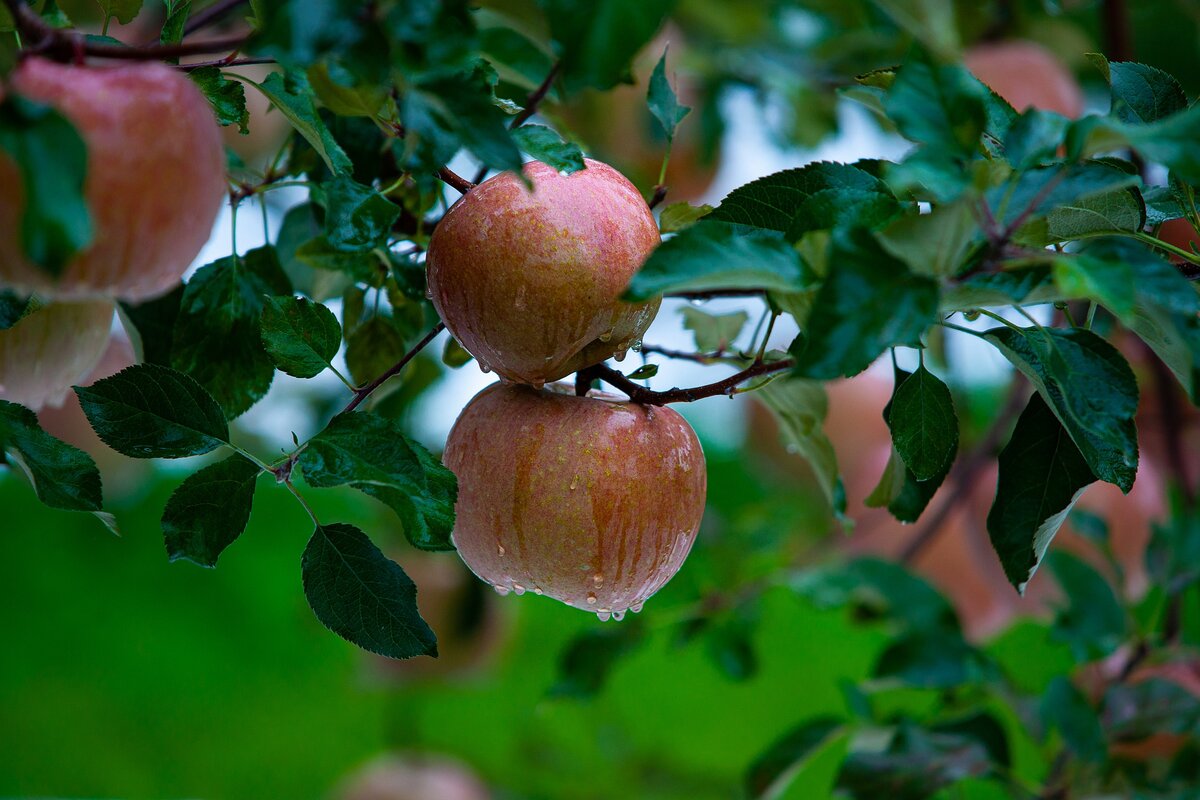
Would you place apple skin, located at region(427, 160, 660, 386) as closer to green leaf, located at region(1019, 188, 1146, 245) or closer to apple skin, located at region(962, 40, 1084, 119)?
green leaf, located at region(1019, 188, 1146, 245)

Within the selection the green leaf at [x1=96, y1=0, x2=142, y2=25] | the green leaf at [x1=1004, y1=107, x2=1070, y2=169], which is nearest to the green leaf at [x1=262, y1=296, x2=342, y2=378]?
the green leaf at [x1=96, y1=0, x2=142, y2=25]

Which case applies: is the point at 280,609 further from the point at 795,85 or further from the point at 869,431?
the point at 795,85

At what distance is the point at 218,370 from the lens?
44cm

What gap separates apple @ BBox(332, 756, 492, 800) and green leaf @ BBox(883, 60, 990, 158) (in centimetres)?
119

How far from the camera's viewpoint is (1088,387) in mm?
332

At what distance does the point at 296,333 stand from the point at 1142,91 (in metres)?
0.33

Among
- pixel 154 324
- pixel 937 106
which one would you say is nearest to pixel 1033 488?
pixel 937 106

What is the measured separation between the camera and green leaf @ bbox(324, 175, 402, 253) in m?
0.37

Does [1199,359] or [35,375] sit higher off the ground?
[1199,359]

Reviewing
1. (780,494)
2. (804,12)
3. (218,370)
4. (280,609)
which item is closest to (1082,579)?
(218,370)

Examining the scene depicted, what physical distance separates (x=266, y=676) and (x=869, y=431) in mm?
1209

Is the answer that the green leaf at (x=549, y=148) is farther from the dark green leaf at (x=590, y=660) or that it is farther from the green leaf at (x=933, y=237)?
the dark green leaf at (x=590, y=660)

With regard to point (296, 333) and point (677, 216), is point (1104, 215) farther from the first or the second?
point (296, 333)

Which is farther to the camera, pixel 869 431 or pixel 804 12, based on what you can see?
pixel 804 12
